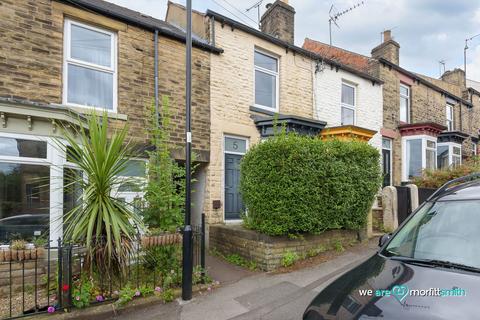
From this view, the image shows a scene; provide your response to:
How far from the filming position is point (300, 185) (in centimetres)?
607

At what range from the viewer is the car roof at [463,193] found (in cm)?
278

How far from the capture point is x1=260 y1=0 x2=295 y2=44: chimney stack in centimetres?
1096

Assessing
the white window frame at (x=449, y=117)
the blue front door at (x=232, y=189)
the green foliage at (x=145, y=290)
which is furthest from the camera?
the white window frame at (x=449, y=117)

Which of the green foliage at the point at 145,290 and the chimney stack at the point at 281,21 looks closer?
the green foliage at the point at 145,290

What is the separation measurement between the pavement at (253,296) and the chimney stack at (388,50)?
1103 cm

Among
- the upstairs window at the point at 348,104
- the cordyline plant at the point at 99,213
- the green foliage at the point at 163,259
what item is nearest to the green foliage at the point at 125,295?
the cordyline plant at the point at 99,213

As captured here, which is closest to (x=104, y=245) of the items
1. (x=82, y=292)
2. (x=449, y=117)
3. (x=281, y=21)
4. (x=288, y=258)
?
(x=82, y=292)

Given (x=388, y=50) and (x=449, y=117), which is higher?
(x=388, y=50)

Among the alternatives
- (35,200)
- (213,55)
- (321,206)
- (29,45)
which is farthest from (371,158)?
(29,45)

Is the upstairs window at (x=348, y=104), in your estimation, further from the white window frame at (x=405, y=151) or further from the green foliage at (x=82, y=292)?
the green foliage at (x=82, y=292)

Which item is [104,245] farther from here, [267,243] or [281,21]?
[281,21]

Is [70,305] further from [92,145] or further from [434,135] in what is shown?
[434,135]

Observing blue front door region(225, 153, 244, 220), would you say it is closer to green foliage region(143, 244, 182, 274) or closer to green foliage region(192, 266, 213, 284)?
green foliage region(192, 266, 213, 284)

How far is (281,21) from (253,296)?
9.50m
